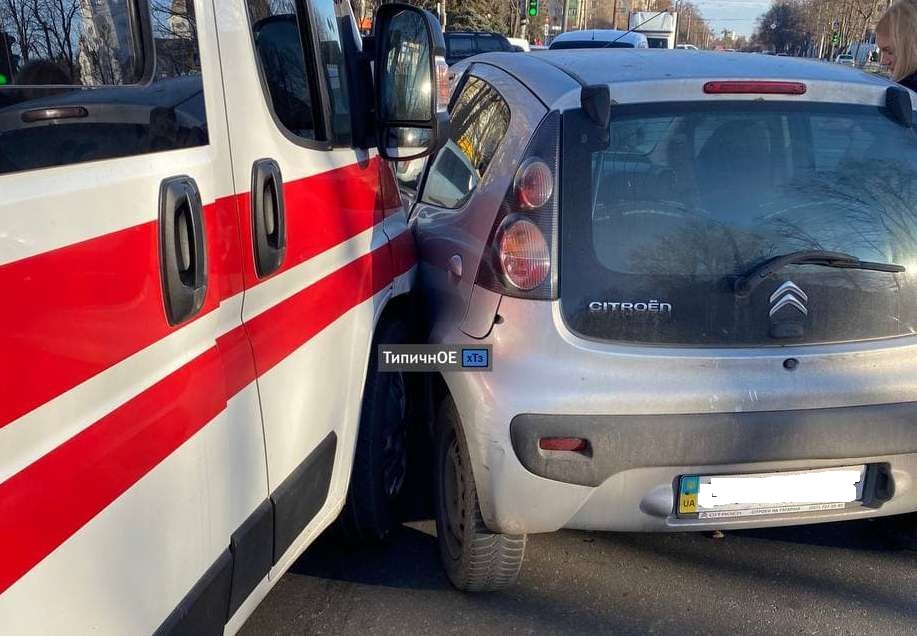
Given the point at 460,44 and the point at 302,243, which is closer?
the point at 302,243

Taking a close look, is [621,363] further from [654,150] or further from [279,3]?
[279,3]

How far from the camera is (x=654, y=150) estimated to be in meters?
2.68

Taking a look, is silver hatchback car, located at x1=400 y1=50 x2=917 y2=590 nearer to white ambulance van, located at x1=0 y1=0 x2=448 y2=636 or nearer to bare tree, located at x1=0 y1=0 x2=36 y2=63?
white ambulance van, located at x1=0 y1=0 x2=448 y2=636

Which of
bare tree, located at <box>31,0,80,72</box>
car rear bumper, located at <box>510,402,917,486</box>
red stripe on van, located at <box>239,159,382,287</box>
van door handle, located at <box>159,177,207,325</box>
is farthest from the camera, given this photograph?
car rear bumper, located at <box>510,402,917,486</box>

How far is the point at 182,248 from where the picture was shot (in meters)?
1.74

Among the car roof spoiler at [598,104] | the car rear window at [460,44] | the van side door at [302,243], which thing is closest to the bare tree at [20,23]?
the van side door at [302,243]

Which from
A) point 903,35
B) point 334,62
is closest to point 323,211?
point 334,62

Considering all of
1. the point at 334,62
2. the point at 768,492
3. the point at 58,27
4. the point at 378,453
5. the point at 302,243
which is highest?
the point at 58,27

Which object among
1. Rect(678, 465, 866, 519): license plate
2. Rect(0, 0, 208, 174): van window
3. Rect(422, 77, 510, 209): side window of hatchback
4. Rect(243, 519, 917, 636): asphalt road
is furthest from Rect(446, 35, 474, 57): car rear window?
Rect(0, 0, 208, 174): van window

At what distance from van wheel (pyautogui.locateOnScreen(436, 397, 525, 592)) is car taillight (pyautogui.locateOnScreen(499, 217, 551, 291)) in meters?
0.50

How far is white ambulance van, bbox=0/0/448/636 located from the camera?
1358mm

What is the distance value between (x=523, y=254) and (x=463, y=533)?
96 cm

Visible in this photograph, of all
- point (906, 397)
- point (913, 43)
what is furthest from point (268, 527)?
point (913, 43)

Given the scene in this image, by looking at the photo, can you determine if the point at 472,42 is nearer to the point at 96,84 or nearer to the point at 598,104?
the point at 598,104
